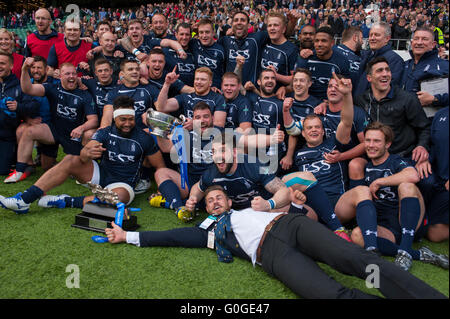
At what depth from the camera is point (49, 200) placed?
3920 mm

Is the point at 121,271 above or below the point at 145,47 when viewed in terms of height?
below

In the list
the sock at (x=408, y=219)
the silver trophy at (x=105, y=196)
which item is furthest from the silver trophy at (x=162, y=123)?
the sock at (x=408, y=219)

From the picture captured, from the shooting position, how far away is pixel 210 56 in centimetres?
493

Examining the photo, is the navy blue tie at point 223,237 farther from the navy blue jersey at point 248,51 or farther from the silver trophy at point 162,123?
the navy blue jersey at point 248,51

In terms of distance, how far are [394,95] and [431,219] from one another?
1.19 m

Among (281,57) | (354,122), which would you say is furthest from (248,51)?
(354,122)

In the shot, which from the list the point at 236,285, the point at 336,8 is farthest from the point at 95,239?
the point at 336,8

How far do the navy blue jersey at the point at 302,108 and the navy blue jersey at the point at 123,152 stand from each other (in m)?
1.55

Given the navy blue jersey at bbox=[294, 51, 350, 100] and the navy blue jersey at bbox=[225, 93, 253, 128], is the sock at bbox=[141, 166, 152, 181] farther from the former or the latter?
the navy blue jersey at bbox=[294, 51, 350, 100]

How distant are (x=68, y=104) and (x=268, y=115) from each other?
2.55 metres

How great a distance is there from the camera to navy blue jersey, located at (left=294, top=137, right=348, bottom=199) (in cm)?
358

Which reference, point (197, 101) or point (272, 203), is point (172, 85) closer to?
point (197, 101)

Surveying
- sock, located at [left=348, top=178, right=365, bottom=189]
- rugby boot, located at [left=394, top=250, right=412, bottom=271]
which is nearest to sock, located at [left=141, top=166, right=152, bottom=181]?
sock, located at [left=348, top=178, right=365, bottom=189]
